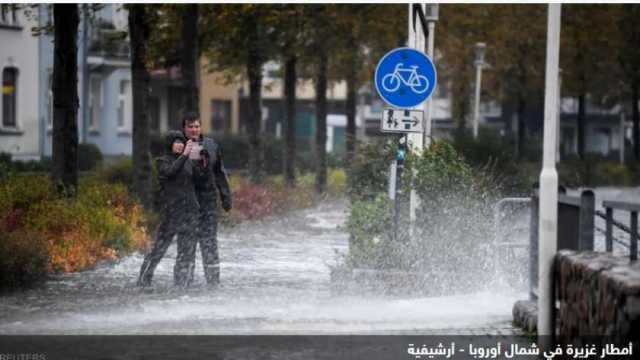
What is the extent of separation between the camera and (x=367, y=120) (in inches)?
3863

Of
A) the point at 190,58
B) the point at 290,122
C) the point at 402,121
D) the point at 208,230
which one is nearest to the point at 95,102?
the point at 290,122

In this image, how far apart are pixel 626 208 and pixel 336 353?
2809 millimetres

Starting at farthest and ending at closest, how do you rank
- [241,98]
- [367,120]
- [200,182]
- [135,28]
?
[367,120], [241,98], [135,28], [200,182]

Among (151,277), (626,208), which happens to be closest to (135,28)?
(151,277)

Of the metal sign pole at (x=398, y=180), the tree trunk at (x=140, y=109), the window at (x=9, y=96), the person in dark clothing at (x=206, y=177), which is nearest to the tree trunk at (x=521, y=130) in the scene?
the window at (x=9, y=96)

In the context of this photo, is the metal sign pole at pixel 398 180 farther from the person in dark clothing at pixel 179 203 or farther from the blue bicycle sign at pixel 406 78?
the person in dark clothing at pixel 179 203

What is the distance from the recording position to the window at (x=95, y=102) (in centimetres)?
6219

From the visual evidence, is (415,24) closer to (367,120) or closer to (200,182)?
(200,182)

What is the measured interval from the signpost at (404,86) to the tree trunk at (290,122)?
68.2 ft

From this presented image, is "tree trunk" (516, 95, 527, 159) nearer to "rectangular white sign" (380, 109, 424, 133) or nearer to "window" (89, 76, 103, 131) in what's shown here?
"window" (89, 76, 103, 131)

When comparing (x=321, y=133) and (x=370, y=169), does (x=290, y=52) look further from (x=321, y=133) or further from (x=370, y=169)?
(x=370, y=169)

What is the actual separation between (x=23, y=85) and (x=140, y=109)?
2760 cm

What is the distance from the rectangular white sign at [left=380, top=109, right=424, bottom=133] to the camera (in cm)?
1716

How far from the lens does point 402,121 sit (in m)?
17.2
